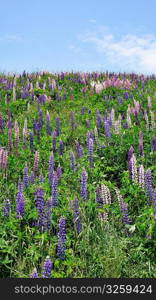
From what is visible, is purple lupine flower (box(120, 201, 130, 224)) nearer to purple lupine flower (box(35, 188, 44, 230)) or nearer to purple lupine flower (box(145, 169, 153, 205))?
purple lupine flower (box(145, 169, 153, 205))

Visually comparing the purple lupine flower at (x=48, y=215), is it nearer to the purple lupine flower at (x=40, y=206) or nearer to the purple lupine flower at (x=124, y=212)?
the purple lupine flower at (x=40, y=206)

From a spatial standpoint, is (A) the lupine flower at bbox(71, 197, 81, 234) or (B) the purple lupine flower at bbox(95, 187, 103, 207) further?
(B) the purple lupine flower at bbox(95, 187, 103, 207)

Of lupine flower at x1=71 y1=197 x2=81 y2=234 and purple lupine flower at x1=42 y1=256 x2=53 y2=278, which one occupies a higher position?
lupine flower at x1=71 y1=197 x2=81 y2=234

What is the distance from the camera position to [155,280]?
4.03m

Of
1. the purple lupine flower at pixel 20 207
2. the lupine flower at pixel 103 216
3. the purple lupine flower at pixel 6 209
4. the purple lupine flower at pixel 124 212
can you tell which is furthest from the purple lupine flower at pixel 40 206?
the purple lupine flower at pixel 124 212

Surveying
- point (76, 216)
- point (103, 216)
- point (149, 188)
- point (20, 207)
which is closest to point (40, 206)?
point (20, 207)

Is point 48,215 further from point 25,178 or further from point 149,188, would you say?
point 149,188

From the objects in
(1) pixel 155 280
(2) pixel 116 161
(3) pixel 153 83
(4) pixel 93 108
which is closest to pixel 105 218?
(1) pixel 155 280

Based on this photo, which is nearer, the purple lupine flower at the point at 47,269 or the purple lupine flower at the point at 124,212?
the purple lupine flower at the point at 47,269

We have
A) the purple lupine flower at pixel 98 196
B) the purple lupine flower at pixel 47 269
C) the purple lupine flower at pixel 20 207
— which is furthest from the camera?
the purple lupine flower at pixel 98 196

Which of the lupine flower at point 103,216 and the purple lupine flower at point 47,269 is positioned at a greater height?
the lupine flower at point 103,216

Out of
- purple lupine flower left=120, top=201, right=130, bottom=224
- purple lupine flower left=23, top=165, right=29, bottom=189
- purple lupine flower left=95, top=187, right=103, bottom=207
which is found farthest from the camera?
purple lupine flower left=23, top=165, right=29, bottom=189

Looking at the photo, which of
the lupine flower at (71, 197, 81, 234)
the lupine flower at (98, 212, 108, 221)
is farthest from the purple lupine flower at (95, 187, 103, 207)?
the lupine flower at (71, 197, 81, 234)

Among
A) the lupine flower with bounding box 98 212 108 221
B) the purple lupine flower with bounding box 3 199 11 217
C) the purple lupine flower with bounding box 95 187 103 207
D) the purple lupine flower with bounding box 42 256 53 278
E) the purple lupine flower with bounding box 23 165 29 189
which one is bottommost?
the purple lupine flower with bounding box 42 256 53 278
